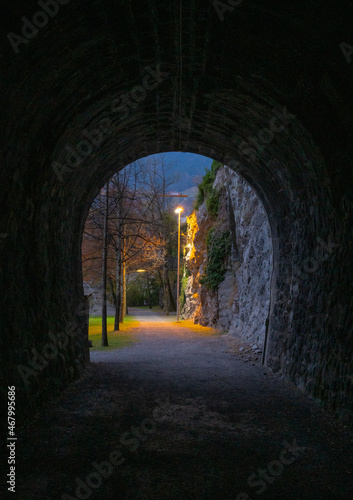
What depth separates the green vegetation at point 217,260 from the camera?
66.7 feet

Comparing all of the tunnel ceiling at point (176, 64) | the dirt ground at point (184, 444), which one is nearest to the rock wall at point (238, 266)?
the dirt ground at point (184, 444)

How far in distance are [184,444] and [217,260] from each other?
53.2 ft

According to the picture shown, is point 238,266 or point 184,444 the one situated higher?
point 238,266

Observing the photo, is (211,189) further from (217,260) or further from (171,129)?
(171,129)

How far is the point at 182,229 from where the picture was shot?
3981 centimetres

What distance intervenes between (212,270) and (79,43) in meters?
16.8

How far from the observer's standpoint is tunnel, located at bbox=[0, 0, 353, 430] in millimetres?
4742

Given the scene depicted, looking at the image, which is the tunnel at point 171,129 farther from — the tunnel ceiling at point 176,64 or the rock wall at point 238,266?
the rock wall at point 238,266

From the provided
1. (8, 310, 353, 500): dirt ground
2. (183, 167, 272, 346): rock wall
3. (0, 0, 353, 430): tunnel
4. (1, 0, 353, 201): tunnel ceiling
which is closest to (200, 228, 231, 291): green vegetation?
(183, 167, 272, 346): rock wall

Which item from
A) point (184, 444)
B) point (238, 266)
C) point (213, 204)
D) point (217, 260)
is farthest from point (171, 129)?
point (213, 204)

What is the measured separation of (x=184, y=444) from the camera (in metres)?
4.86

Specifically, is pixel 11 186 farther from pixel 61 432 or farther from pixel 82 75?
pixel 61 432

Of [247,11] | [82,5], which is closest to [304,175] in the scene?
[247,11]

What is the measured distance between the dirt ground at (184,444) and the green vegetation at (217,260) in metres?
11.8
